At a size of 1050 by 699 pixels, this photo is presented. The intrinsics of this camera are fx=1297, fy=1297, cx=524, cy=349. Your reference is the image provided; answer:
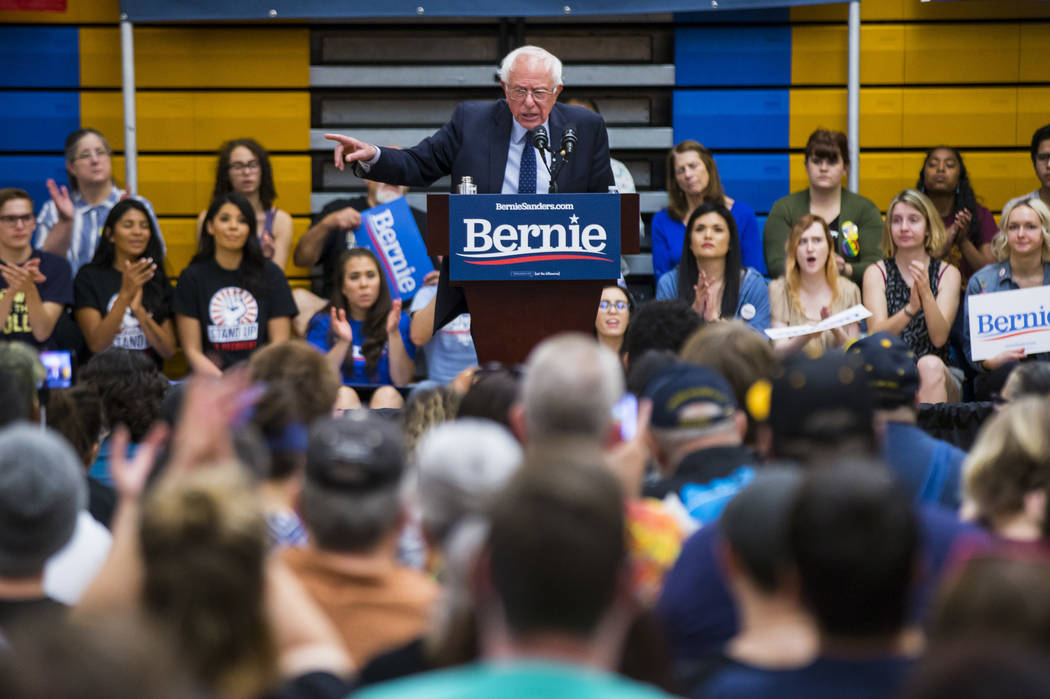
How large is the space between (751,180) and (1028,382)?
490 cm

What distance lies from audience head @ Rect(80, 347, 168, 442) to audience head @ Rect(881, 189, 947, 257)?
4.10m

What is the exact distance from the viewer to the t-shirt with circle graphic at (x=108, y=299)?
7.03m

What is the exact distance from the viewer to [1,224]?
6.87 meters

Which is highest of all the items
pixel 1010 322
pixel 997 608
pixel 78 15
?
pixel 78 15

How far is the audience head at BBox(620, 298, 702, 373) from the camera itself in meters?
4.57

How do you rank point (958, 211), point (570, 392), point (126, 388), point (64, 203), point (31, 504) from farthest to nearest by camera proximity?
point (958, 211) → point (64, 203) → point (126, 388) → point (570, 392) → point (31, 504)

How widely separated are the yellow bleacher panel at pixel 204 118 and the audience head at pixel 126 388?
4186 millimetres

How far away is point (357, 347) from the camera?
6855 mm

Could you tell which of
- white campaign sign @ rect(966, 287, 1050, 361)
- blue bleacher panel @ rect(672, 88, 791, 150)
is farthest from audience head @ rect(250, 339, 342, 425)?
blue bleacher panel @ rect(672, 88, 791, 150)

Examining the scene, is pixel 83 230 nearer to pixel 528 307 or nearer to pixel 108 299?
pixel 108 299

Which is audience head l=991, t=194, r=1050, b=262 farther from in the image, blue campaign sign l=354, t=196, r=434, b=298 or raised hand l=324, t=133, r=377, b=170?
raised hand l=324, t=133, r=377, b=170

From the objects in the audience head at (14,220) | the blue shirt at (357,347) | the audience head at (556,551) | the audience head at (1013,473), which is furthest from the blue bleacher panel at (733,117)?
the audience head at (556,551)

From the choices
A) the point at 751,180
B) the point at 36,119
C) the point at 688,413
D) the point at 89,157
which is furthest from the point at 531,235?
the point at 36,119

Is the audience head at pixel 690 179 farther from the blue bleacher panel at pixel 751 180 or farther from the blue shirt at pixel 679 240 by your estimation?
the blue bleacher panel at pixel 751 180
